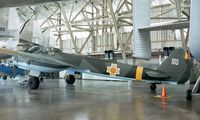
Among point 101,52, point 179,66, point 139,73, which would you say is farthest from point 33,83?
point 101,52

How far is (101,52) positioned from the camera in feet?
104

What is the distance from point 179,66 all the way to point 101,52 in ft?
65.4

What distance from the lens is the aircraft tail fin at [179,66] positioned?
38.5 ft

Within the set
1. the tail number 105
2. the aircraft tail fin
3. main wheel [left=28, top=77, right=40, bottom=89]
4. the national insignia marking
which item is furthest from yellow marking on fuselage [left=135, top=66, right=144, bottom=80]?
main wheel [left=28, top=77, right=40, bottom=89]

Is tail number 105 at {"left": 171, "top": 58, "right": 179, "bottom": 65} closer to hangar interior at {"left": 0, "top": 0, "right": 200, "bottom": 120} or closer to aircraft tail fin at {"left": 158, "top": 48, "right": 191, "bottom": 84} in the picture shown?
aircraft tail fin at {"left": 158, "top": 48, "right": 191, "bottom": 84}

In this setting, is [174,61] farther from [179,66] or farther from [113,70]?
[113,70]

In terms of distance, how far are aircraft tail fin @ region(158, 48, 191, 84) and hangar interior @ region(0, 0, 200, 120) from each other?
796 mm

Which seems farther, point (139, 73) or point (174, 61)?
point (139, 73)

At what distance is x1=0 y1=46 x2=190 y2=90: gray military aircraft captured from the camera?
12.1 metres

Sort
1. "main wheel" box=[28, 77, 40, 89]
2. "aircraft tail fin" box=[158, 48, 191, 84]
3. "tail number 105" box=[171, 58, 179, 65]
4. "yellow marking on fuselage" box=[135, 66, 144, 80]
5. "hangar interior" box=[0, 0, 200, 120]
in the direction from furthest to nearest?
"main wheel" box=[28, 77, 40, 89] → "yellow marking on fuselage" box=[135, 66, 144, 80] → "tail number 105" box=[171, 58, 179, 65] → "aircraft tail fin" box=[158, 48, 191, 84] → "hangar interior" box=[0, 0, 200, 120]

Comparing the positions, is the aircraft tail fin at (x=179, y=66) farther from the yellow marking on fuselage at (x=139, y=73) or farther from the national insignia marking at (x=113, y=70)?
the national insignia marking at (x=113, y=70)

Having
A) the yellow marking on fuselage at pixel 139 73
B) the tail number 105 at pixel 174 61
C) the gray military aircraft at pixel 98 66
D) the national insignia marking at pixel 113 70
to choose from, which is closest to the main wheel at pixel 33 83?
the gray military aircraft at pixel 98 66

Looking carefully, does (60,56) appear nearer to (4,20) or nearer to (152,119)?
(4,20)

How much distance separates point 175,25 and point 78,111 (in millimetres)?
3392
